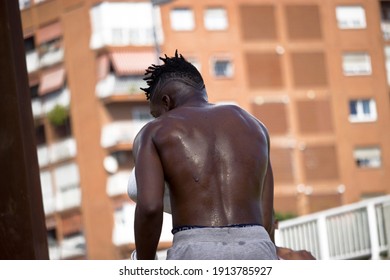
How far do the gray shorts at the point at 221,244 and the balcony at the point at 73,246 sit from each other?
62.5 m

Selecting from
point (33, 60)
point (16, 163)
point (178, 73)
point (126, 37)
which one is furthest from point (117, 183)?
point (178, 73)

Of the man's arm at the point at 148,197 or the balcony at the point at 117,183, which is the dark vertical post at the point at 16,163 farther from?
the balcony at the point at 117,183

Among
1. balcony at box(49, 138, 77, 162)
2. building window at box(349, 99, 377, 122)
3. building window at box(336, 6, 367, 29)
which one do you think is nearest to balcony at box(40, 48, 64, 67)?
balcony at box(49, 138, 77, 162)

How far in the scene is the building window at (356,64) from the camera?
241 feet

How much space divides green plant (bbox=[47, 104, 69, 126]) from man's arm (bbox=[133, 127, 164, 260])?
218 ft

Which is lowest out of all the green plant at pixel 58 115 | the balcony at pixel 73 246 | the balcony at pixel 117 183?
the balcony at pixel 73 246

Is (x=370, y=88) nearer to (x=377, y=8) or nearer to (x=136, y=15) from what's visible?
(x=377, y=8)

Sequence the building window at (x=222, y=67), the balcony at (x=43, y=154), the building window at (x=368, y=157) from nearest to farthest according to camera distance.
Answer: the balcony at (x=43, y=154), the building window at (x=222, y=67), the building window at (x=368, y=157)

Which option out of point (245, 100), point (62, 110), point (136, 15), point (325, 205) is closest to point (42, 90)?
point (62, 110)

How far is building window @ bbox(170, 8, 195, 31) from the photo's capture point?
70.8 m

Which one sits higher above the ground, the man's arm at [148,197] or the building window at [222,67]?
the building window at [222,67]

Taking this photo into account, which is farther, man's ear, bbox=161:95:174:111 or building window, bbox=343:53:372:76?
building window, bbox=343:53:372:76

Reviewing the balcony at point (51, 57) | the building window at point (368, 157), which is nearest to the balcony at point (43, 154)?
the balcony at point (51, 57)

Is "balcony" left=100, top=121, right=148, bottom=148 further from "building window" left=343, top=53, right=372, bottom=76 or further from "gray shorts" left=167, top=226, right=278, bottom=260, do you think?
"gray shorts" left=167, top=226, right=278, bottom=260
